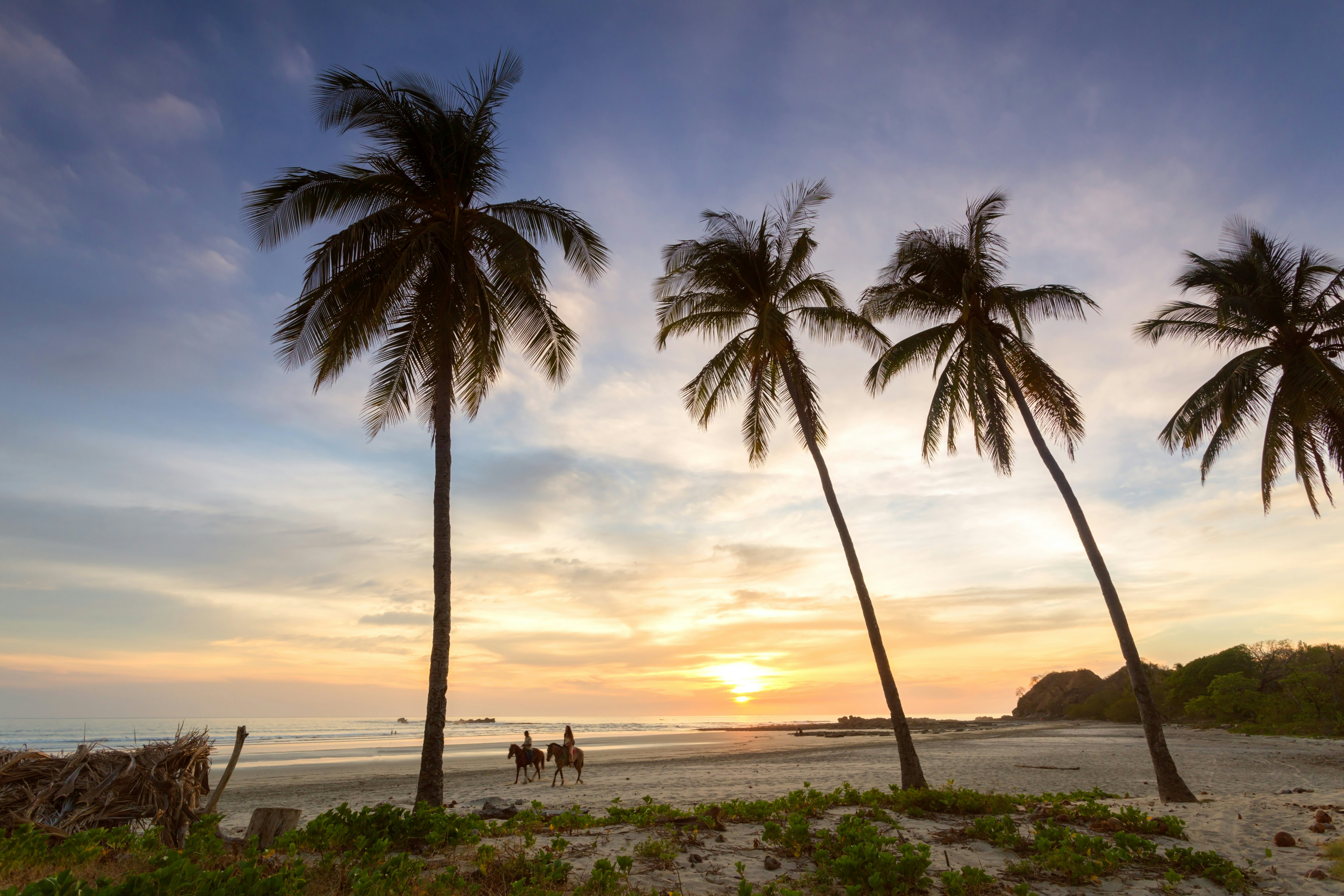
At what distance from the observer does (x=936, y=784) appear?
14.9m

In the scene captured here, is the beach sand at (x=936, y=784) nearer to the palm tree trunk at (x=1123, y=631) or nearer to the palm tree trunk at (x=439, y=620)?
the palm tree trunk at (x=1123, y=631)

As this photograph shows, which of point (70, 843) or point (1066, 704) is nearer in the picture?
point (70, 843)

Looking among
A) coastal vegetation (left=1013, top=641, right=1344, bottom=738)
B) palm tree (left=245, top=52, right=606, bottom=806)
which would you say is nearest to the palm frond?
palm tree (left=245, top=52, right=606, bottom=806)

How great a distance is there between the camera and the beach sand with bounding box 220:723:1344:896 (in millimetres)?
6125

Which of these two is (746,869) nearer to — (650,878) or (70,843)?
(650,878)

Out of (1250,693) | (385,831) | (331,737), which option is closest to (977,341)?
(385,831)

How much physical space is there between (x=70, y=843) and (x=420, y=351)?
344 inches

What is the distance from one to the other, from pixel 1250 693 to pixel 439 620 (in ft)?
141

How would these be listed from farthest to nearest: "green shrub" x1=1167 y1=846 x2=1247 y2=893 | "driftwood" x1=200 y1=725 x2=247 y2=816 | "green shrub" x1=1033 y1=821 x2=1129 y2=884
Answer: "driftwood" x1=200 y1=725 x2=247 y2=816 → "green shrub" x1=1033 y1=821 x2=1129 y2=884 → "green shrub" x1=1167 y1=846 x2=1247 y2=893

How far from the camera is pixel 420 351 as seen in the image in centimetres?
1231

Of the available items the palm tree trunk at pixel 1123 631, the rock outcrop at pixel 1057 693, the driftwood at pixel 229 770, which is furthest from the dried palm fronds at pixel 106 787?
the rock outcrop at pixel 1057 693

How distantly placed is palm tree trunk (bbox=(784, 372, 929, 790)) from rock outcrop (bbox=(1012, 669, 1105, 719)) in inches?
2193

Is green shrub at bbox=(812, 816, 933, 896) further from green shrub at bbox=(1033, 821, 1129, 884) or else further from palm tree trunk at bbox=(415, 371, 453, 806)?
palm tree trunk at bbox=(415, 371, 453, 806)

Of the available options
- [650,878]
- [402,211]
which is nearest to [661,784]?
[650,878]
